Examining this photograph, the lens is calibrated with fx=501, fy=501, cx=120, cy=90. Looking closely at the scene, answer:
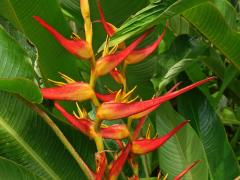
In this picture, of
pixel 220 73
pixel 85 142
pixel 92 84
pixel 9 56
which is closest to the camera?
pixel 92 84

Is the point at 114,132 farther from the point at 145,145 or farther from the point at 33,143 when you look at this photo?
the point at 33,143

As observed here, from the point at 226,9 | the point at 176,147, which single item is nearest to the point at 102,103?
the point at 176,147

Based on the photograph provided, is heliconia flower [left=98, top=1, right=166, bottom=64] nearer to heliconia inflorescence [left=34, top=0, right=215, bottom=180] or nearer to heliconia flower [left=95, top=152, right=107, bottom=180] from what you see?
heliconia inflorescence [left=34, top=0, right=215, bottom=180]

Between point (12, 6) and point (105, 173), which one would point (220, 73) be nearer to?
point (12, 6)

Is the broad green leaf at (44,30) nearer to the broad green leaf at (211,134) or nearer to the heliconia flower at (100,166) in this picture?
the broad green leaf at (211,134)

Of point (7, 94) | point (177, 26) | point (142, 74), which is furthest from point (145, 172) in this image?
point (177, 26)

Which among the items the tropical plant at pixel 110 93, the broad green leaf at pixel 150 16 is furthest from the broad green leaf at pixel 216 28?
the broad green leaf at pixel 150 16
